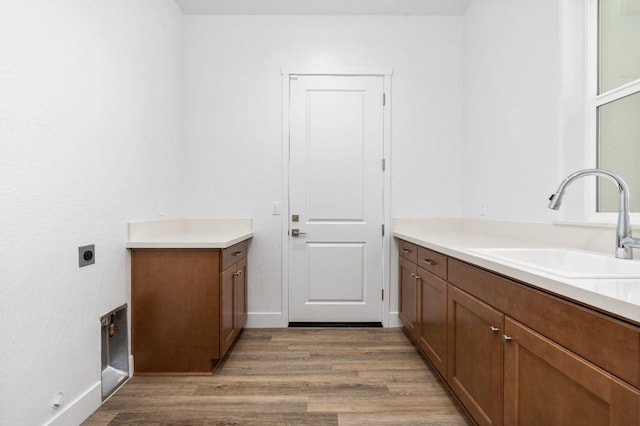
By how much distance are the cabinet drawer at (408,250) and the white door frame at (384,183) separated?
16 cm

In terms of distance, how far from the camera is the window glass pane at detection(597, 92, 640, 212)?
5.40 ft

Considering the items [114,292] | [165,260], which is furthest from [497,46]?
[114,292]

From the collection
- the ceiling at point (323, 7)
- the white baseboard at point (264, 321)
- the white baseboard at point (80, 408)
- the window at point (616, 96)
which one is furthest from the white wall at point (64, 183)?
the window at point (616, 96)

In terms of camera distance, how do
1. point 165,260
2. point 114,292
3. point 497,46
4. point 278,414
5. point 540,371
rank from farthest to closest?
point 497,46, point 165,260, point 114,292, point 278,414, point 540,371

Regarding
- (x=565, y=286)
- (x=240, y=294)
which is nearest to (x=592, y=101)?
(x=565, y=286)

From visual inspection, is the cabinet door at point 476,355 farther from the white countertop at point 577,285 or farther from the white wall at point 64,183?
the white wall at point 64,183

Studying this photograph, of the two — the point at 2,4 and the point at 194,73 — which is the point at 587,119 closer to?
the point at 2,4

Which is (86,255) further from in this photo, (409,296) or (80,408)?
(409,296)

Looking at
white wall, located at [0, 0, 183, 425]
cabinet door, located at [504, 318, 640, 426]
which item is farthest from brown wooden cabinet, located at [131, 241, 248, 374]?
cabinet door, located at [504, 318, 640, 426]

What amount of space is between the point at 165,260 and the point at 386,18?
8.94ft

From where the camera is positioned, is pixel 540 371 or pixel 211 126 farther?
pixel 211 126

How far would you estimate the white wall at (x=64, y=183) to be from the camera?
1382 millimetres

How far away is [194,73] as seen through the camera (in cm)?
313

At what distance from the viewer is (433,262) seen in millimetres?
2182
